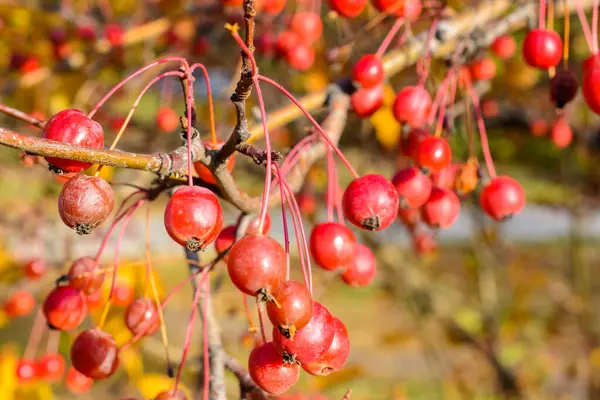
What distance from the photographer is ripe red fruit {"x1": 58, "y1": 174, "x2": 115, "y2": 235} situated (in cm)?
72

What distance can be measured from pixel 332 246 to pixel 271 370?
0.75ft

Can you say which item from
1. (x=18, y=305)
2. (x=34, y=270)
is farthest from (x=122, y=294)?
(x=18, y=305)

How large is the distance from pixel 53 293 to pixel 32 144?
1.69 feet

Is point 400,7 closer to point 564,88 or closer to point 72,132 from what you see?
point 564,88

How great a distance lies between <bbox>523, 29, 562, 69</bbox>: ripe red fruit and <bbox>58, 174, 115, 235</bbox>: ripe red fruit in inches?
37.3

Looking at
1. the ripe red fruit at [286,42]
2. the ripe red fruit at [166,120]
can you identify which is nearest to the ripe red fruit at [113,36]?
the ripe red fruit at [166,120]

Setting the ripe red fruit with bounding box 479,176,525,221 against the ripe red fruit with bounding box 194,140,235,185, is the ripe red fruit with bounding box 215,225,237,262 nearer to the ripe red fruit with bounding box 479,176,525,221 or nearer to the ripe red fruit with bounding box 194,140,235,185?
the ripe red fruit with bounding box 194,140,235,185

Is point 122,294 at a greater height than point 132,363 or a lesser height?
greater

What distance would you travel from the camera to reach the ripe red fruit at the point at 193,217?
28.4 inches

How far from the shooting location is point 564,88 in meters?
1.14

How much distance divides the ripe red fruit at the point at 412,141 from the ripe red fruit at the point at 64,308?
0.69m

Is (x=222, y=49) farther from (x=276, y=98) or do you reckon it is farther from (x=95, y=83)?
(x=95, y=83)

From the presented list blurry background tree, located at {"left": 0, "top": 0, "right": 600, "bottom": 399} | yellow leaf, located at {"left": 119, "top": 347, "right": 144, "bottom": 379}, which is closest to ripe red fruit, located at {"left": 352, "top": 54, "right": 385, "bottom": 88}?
blurry background tree, located at {"left": 0, "top": 0, "right": 600, "bottom": 399}

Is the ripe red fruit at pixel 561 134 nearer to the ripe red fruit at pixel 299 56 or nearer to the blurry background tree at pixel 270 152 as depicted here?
the blurry background tree at pixel 270 152
